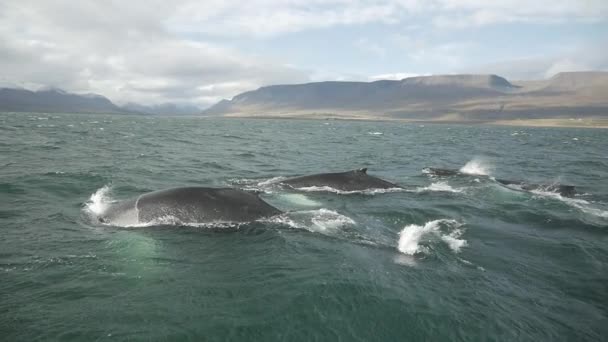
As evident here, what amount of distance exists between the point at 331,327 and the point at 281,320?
0.92m

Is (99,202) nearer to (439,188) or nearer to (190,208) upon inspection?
(190,208)

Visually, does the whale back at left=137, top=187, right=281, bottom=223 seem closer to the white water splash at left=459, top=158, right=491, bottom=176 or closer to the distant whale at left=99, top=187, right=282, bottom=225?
the distant whale at left=99, top=187, right=282, bottom=225

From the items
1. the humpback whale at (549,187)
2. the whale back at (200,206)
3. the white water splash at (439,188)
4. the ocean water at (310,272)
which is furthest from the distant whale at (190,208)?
the humpback whale at (549,187)

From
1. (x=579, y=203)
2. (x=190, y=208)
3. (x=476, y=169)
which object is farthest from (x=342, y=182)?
(x=476, y=169)

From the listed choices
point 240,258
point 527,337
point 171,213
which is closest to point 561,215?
point 527,337

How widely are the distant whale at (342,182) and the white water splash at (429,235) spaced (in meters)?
5.93

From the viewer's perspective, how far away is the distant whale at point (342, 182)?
20.1 meters

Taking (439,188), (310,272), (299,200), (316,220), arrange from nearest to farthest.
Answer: (310,272) → (316,220) → (299,200) → (439,188)

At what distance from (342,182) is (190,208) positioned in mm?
9630

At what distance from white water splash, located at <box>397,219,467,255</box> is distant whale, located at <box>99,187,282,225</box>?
4.54 metres

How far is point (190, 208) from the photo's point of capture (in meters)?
12.5

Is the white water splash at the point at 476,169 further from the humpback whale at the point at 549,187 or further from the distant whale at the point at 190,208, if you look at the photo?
the distant whale at the point at 190,208

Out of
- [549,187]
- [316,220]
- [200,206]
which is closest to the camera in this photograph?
[200,206]

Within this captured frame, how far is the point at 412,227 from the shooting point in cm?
1378
